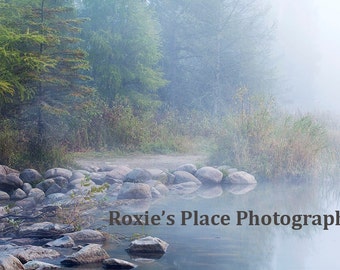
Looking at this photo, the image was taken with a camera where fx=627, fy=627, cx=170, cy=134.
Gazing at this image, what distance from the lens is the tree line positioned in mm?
13656

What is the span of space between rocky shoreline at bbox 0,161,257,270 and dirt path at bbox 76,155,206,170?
3.14 feet

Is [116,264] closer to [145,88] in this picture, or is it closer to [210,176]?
[210,176]

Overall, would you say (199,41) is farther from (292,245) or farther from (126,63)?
(292,245)

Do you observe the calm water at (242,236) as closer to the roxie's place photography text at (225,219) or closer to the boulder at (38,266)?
the roxie's place photography text at (225,219)

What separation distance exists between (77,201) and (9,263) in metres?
2.93

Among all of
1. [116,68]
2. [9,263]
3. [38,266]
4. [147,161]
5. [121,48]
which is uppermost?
[121,48]

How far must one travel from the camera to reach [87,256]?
721cm

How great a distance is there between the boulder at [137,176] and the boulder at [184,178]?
934 mm

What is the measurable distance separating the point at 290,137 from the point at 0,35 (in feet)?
23.2

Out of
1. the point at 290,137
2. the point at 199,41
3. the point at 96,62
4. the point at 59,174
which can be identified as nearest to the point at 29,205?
the point at 59,174

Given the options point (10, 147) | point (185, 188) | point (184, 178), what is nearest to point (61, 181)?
point (10, 147)

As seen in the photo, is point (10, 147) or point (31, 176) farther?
point (10, 147)

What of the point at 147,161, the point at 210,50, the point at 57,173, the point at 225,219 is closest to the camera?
the point at 225,219

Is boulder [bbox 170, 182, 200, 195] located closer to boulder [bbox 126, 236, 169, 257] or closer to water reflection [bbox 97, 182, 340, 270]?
water reflection [bbox 97, 182, 340, 270]
